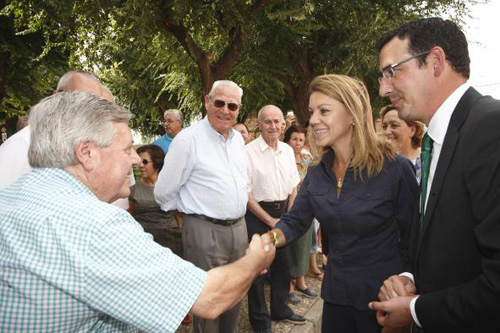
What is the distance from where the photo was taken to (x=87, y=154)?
1544mm

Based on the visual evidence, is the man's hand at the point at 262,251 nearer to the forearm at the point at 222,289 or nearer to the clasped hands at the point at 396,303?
the forearm at the point at 222,289

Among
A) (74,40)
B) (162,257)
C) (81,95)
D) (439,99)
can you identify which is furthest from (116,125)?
(74,40)

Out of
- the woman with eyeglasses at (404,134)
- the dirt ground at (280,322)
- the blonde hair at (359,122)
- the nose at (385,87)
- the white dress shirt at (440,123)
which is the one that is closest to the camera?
the white dress shirt at (440,123)

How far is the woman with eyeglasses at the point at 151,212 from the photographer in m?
4.74

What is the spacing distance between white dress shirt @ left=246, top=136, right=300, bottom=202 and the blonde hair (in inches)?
78.1

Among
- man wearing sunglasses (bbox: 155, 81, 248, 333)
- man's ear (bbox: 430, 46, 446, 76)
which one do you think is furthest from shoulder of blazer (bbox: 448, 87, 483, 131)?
man wearing sunglasses (bbox: 155, 81, 248, 333)

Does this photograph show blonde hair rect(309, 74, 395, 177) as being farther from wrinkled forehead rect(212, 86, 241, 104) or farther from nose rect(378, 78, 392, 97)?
wrinkled forehead rect(212, 86, 241, 104)

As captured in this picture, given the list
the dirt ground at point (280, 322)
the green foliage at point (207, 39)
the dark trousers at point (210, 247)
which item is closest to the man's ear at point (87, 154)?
the dark trousers at point (210, 247)

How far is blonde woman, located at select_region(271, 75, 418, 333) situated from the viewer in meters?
2.37

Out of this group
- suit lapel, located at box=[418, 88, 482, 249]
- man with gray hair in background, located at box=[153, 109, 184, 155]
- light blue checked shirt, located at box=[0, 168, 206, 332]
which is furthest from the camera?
man with gray hair in background, located at box=[153, 109, 184, 155]

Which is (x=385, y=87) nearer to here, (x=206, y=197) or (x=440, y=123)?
(x=440, y=123)

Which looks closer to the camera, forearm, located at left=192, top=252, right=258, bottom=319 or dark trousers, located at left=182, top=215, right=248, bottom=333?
forearm, located at left=192, top=252, right=258, bottom=319

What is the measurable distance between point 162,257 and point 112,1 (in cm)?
684

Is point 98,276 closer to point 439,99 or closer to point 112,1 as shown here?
point 439,99
